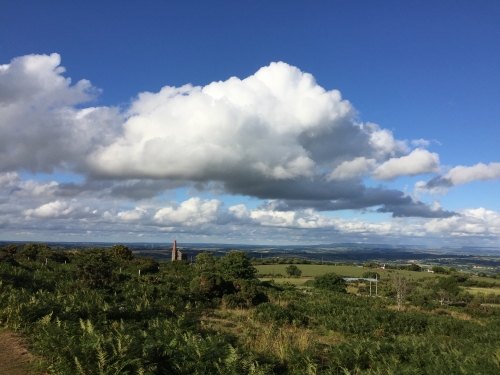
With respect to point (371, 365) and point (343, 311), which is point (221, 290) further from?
point (371, 365)

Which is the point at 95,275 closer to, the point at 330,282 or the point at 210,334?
the point at 210,334

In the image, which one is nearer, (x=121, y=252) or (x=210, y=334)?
(x=210, y=334)

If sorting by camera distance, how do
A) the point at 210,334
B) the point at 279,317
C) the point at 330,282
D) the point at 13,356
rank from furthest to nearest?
the point at 330,282, the point at 279,317, the point at 210,334, the point at 13,356

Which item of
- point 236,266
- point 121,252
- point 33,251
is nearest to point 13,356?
point 236,266

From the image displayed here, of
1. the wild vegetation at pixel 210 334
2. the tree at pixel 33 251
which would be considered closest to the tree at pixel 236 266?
the wild vegetation at pixel 210 334

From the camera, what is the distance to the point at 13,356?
26.6 ft

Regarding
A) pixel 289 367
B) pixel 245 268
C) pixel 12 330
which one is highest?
pixel 12 330

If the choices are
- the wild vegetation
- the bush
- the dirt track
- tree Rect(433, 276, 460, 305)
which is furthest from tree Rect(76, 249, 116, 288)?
tree Rect(433, 276, 460, 305)

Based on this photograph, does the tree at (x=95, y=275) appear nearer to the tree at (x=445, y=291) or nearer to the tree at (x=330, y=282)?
the tree at (x=330, y=282)

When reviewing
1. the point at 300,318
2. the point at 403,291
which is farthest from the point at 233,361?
the point at 403,291

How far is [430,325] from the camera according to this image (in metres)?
22.5

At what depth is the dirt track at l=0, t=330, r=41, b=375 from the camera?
24.3ft

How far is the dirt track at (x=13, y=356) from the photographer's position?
24.3 ft

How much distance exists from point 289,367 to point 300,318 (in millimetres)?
10804
